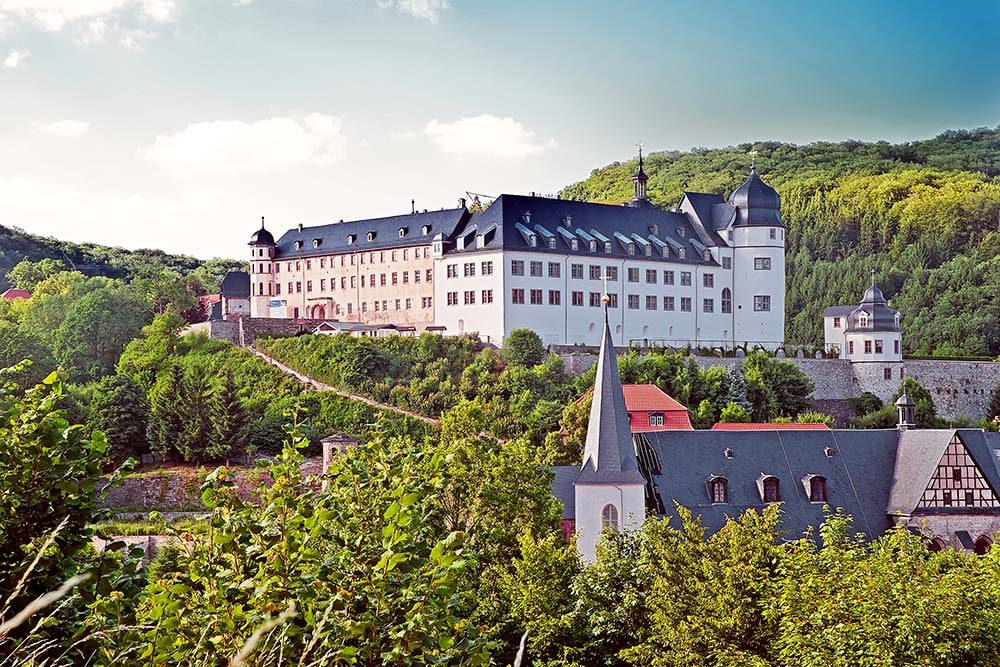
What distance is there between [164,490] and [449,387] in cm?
1376

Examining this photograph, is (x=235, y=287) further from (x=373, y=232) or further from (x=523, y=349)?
(x=523, y=349)

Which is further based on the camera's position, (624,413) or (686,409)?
(686,409)

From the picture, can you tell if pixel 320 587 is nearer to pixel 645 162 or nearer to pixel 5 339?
pixel 5 339

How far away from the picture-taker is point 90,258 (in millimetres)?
129250

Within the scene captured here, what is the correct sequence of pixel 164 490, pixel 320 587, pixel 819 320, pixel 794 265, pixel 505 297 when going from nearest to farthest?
pixel 320 587 → pixel 164 490 → pixel 505 297 → pixel 819 320 → pixel 794 265

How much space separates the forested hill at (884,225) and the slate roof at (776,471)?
49.8 metres

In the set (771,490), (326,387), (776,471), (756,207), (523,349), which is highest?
(756,207)

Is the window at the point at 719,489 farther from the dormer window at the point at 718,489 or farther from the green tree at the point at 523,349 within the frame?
the green tree at the point at 523,349

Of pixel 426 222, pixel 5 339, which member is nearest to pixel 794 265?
pixel 426 222

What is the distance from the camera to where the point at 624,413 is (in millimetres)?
42500

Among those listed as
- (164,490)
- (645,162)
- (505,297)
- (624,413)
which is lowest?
(164,490)

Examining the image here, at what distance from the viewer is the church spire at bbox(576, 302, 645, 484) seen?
41.5 m

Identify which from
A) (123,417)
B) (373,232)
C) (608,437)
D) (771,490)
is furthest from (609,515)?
(373,232)

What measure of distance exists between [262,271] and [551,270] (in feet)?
65.1
